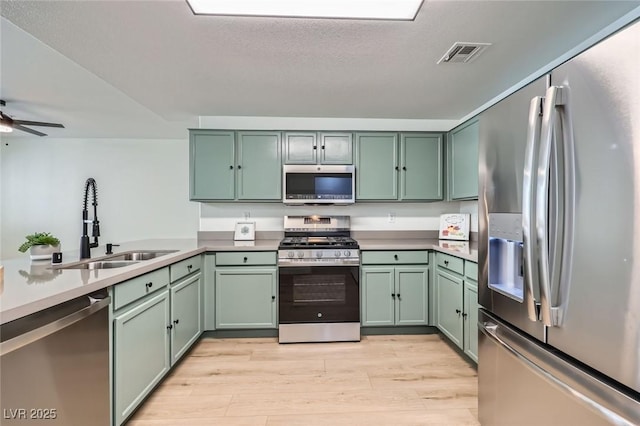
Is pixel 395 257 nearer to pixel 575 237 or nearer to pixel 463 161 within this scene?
pixel 463 161

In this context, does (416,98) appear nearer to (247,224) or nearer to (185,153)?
(247,224)

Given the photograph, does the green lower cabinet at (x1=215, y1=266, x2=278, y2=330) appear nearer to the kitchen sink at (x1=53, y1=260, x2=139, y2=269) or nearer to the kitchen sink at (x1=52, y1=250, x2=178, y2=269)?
the kitchen sink at (x1=52, y1=250, x2=178, y2=269)

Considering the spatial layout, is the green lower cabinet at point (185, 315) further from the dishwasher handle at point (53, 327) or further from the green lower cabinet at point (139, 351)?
the dishwasher handle at point (53, 327)

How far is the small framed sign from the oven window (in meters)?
0.88

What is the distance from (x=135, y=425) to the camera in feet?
5.73

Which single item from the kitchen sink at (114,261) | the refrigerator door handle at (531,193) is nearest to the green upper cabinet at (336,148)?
the kitchen sink at (114,261)

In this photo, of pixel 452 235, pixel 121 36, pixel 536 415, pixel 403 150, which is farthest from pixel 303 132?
pixel 536 415

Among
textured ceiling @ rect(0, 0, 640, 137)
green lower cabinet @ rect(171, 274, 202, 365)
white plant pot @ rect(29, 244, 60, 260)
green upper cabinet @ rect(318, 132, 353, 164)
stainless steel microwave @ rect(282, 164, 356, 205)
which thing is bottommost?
green lower cabinet @ rect(171, 274, 202, 365)

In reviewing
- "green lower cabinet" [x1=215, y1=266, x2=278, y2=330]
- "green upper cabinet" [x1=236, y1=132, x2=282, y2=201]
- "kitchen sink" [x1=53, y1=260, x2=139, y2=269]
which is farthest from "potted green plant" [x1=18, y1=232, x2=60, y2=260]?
"green upper cabinet" [x1=236, y1=132, x2=282, y2=201]

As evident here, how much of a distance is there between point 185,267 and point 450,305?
2.32m

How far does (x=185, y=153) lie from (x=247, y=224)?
2.31m

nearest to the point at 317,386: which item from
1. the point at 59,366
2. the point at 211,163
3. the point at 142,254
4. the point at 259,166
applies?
the point at 59,366

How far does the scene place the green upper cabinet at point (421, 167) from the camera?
330 centimetres

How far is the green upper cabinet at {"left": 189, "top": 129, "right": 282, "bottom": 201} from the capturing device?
10.5 ft
